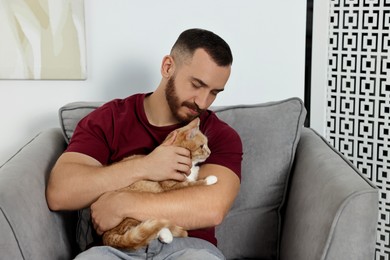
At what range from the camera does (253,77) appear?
2.63 meters

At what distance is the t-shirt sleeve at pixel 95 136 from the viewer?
5.98 feet

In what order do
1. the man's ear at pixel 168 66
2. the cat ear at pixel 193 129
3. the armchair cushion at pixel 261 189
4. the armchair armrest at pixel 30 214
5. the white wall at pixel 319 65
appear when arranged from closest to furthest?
the armchair armrest at pixel 30 214 < the cat ear at pixel 193 129 < the man's ear at pixel 168 66 < the armchair cushion at pixel 261 189 < the white wall at pixel 319 65

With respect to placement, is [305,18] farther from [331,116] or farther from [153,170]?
[153,170]

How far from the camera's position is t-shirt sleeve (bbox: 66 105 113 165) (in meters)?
1.82

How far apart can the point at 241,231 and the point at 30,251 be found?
2.37 feet

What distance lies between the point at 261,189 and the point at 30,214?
76 cm

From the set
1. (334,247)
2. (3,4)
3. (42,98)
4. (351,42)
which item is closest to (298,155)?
(334,247)

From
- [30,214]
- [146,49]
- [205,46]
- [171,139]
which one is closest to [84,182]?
[30,214]

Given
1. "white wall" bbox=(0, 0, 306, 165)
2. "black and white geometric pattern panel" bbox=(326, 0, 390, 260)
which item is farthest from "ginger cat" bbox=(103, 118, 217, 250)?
"black and white geometric pattern panel" bbox=(326, 0, 390, 260)

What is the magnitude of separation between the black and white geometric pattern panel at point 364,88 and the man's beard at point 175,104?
965mm

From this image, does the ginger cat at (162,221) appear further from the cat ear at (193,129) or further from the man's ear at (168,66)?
the man's ear at (168,66)

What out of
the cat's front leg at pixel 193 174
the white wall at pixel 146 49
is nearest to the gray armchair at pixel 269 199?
the cat's front leg at pixel 193 174

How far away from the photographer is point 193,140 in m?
1.78

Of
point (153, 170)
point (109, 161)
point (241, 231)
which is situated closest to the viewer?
point (153, 170)
